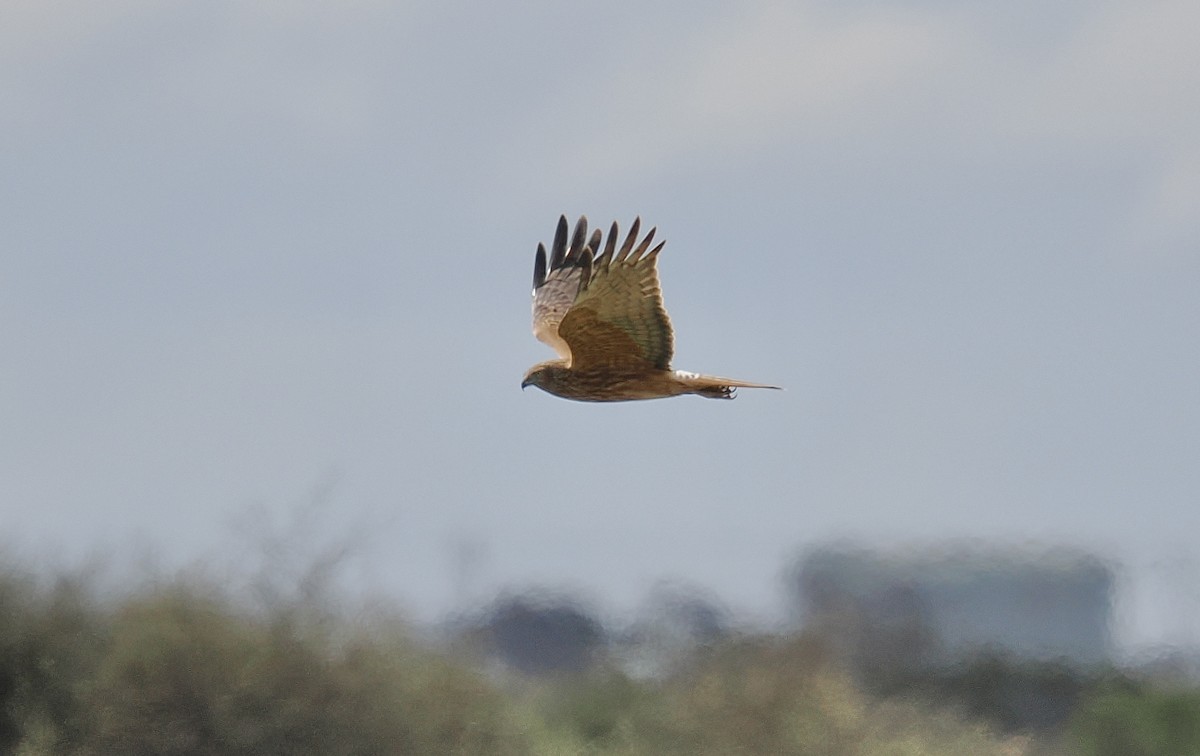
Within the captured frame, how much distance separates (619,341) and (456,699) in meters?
13.0

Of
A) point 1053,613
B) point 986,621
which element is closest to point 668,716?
point 986,621

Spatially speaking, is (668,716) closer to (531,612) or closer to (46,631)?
(531,612)

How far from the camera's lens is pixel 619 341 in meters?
11.4

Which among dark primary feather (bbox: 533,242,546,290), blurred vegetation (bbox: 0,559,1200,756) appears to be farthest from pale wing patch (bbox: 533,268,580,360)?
blurred vegetation (bbox: 0,559,1200,756)

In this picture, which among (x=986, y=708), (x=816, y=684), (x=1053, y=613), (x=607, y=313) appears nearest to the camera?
(x=607, y=313)

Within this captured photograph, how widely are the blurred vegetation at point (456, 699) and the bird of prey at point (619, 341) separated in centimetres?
1150

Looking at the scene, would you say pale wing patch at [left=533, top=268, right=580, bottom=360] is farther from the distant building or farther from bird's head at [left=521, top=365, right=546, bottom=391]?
the distant building

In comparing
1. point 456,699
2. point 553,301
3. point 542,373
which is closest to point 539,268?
point 553,301

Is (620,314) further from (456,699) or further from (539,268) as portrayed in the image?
(456,699)

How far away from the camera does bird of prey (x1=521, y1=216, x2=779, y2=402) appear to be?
11242 mm

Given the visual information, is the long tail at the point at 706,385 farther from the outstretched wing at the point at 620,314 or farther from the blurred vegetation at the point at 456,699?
the blurred vegetation at the point at 456,699

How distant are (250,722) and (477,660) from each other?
2.76 metres

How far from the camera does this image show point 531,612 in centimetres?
2564

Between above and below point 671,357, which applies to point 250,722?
below
